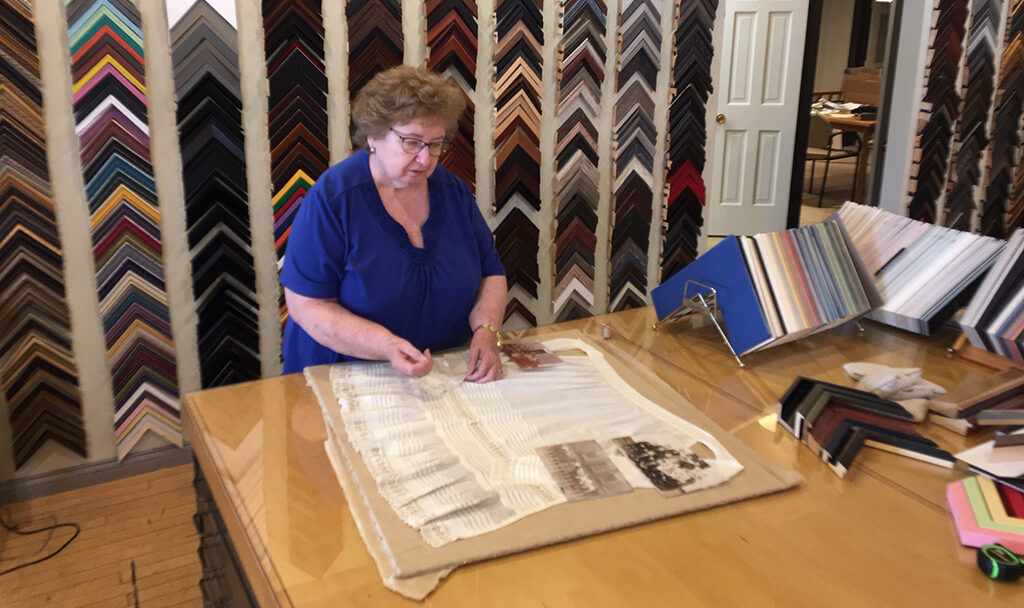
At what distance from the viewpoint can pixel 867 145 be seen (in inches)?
267

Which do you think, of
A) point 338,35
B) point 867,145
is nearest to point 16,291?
point 338,35

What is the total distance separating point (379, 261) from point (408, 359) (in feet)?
1.03

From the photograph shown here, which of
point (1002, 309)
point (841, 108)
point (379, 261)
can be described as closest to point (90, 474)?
point (379, 261)

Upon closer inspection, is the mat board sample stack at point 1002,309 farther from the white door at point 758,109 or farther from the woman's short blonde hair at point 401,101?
the white door at point 758,109

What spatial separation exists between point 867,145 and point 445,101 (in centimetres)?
592

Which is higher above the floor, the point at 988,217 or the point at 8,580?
the point at 988,217

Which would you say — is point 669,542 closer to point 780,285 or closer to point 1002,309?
point 780,285

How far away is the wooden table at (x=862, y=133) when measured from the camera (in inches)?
246

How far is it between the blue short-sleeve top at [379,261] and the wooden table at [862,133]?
Result: 518cm

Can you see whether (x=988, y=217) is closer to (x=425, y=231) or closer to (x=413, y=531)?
(x=425, y=231)

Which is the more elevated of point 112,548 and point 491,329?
point 491,329

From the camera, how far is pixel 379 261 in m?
1.82

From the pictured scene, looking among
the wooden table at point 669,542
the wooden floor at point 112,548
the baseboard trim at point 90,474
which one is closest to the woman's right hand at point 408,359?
the wooden table at point 669,542

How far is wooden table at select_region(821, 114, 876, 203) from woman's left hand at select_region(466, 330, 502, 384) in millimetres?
5356
